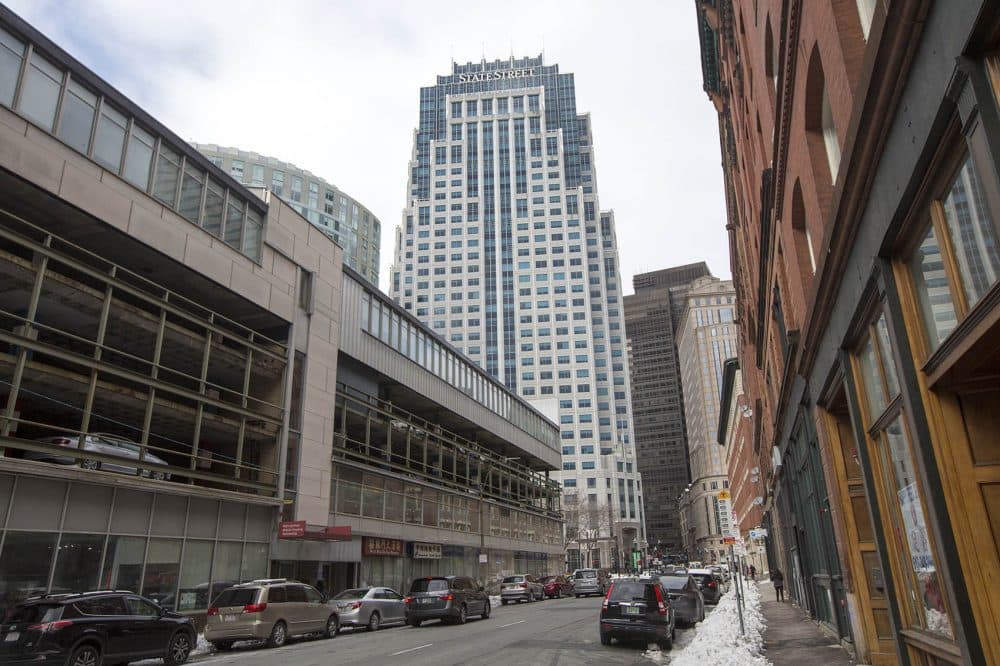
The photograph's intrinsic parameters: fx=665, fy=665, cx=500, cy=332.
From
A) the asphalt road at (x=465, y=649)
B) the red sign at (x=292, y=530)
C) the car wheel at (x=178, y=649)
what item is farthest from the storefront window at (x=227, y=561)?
the car wheel at (x=178, y=649)

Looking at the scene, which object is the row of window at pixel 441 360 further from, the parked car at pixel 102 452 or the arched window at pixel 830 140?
the arched window at pixel 830 140

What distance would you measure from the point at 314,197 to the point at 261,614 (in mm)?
116098

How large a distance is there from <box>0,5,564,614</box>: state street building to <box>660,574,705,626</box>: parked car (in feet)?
45.2

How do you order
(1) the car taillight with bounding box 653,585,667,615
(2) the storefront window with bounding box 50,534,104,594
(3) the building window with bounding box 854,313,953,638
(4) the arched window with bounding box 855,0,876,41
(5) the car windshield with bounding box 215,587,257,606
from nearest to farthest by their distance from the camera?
1. (3) the building window with bounding box 854,313,953,638
2. (4) the arched window with bounding box 855,0,876,41
3. (1) the car taillight with bounding box 653,585,667,615
4. (5) the car windshield with bounding box 215,587,257,606
5. (2) the storefront window with bounding box 50,534,104,594

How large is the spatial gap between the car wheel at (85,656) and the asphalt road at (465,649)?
95.8 inches

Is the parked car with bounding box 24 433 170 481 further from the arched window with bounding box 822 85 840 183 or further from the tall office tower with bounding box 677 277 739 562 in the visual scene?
the tall office tower with bounding box 677 277 739 562

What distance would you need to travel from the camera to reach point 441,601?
23.1 metres

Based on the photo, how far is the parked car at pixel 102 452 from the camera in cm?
1862

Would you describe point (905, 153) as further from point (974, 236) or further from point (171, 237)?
point (171, 237)

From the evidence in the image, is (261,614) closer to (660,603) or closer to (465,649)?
(465,649)

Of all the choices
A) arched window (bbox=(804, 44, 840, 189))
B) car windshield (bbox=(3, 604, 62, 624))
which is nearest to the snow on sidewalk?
arched window (bbox=(804, 44, 840, 189))

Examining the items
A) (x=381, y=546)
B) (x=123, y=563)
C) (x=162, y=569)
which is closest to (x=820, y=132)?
(x=123, y=563)

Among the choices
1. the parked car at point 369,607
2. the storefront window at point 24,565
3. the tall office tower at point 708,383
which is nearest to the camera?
the storefront window at point 24,565

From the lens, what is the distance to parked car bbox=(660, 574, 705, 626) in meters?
21.0
